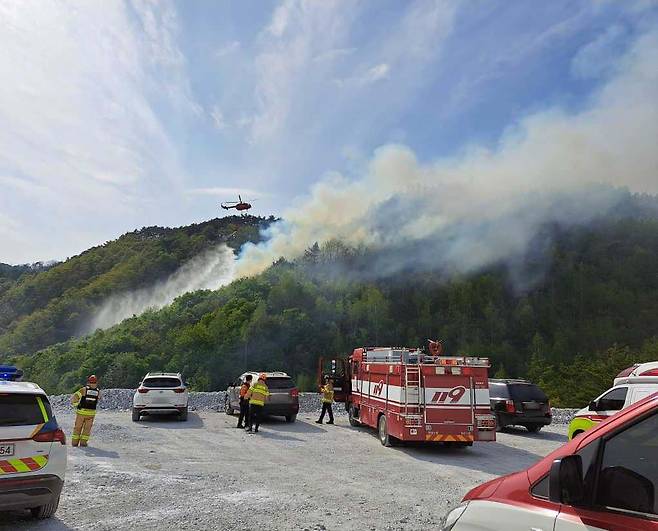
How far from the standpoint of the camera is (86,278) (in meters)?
118

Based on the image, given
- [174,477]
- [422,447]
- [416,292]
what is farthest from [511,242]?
[174,477]

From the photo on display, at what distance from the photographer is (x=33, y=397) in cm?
621

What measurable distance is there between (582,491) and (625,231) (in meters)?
107

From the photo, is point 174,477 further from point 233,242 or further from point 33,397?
point 233,242

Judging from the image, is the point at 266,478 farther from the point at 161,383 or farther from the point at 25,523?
the point at 161,383

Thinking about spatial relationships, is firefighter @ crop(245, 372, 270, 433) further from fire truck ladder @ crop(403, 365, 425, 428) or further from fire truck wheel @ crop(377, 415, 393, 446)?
fire truck ladder @ crop(403, 365, 425, 428)

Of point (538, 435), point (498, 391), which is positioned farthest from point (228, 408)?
point (538, 435)

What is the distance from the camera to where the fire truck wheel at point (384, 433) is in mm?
13047

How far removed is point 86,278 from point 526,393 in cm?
11674

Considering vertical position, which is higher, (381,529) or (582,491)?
(582,491)

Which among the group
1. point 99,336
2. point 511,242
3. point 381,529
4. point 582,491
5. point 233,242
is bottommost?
point 381,529

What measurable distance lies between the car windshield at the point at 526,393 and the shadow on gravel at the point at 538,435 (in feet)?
3.26

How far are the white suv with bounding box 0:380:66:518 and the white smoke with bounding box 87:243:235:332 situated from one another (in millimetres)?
82168

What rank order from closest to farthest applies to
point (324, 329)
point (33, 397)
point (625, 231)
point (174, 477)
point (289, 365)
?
point (33, 397) → point (174, 477) → point (289, 365) → point (324, 329) → point (625, 231)
